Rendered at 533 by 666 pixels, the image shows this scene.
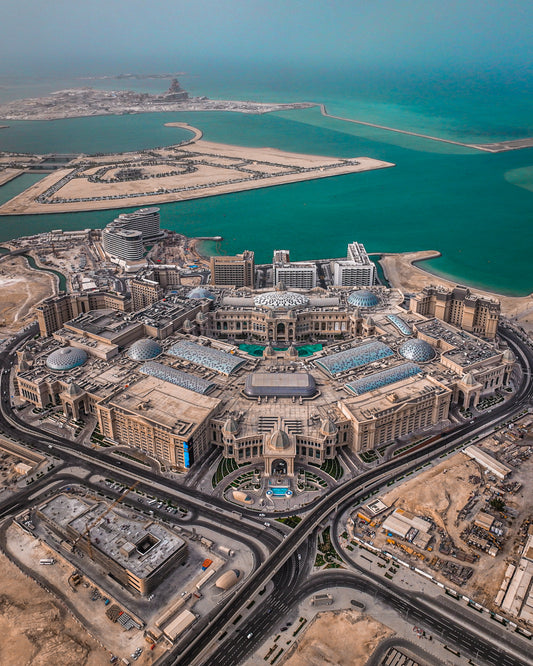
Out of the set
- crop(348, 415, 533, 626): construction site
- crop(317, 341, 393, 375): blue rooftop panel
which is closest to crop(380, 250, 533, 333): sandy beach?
crop(317, 341, 393, 375): blue rooftop panel

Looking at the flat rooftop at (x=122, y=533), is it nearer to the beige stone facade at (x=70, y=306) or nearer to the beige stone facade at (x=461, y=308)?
the beige stone facade at (x=70, y=306)

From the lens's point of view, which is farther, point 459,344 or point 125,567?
point 459,344

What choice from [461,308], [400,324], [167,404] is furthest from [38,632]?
[461,308]

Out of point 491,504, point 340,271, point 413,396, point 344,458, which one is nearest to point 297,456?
point 344,458

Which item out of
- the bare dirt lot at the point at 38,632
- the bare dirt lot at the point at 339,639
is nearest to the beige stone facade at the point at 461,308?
the bare dirt lot at the point at 339,639

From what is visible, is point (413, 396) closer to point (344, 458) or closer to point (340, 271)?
point (344, 458)

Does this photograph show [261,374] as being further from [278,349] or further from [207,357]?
[278,349]

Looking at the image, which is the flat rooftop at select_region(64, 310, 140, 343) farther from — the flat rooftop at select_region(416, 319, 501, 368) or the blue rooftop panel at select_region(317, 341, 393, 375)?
the flat rooftop at select_region(416, 319, 501, 368)
